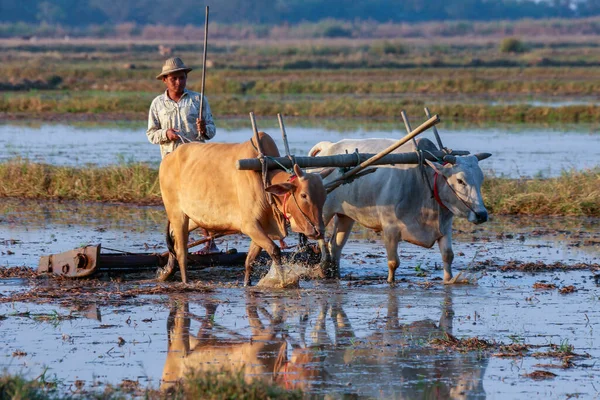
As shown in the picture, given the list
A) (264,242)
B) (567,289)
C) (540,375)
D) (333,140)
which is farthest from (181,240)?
(333,140)

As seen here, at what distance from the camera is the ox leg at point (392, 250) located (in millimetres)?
9031

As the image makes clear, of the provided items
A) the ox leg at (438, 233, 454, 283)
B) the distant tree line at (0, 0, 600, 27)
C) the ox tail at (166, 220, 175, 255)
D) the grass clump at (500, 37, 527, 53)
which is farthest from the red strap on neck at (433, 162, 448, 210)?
the distant tree line at (0, 0, 600, 27)

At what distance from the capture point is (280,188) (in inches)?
301

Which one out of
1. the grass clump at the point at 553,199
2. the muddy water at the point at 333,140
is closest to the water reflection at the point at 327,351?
the grass clump at the point at 553,199

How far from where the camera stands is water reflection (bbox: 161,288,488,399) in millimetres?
5898

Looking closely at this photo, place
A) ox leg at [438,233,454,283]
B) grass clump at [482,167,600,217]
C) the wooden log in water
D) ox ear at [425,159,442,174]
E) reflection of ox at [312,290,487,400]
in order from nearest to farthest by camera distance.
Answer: reflection of ox at [312,290,487,400]
the wooden log in water
ox ear at [425,159,442,174]
ox leg at [438,233,454,283]
grass clump at [482,167,600,217]

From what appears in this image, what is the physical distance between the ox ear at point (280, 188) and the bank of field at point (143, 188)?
5.89m

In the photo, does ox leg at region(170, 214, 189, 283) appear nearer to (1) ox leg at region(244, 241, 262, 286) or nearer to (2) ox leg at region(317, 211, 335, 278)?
(1) ox leg at region(244, 241, 262, 286)

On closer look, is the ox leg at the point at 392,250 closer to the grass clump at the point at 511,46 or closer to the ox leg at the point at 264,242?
the ox leg at the point at 264,242

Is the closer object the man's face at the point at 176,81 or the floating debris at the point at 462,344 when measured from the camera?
the floating debris at the point at 462,344

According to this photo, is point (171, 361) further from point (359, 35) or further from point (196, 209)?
point (359, 35)

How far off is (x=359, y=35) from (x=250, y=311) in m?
111

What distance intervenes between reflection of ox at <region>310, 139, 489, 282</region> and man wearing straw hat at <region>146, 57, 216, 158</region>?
138cm

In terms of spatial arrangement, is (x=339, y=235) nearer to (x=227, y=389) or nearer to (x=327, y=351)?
(x=327, y=351)
